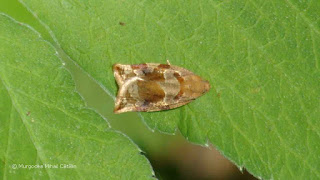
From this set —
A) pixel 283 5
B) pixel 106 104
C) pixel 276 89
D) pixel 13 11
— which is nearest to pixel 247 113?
pixel 276 89

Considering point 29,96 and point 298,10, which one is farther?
point 298,10

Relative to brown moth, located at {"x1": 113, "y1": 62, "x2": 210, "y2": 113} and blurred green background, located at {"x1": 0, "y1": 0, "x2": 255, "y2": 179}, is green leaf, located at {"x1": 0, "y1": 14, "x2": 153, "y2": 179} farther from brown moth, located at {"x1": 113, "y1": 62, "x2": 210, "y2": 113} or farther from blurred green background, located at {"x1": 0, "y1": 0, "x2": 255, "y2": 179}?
blurred green background, located at {"x1": 0, "y1": 0, "x2": 255, "y2": 179}

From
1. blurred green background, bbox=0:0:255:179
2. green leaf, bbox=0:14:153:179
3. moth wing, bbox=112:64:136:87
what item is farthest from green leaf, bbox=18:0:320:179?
blurred green background, bbox=0:0:255:179

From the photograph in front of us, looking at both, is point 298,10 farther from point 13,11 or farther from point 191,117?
point 13,11

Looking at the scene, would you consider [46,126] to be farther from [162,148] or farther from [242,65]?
[162,148]

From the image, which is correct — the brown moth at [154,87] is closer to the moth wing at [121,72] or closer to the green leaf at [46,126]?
the moth wing at [121,72]

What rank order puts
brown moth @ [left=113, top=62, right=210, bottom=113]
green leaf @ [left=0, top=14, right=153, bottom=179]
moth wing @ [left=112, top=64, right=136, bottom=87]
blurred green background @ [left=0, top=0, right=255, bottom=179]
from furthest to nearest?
blurred green background @ [left=0, top=0, right=255, bottom=179] → brown moth @ [left=113, top=62, right=210, bottom=113] → moth wing @ [left=112, top=64, right=136, bottom=87] → green leaf @ [left=0, top=14, right=153, bottom=179]
